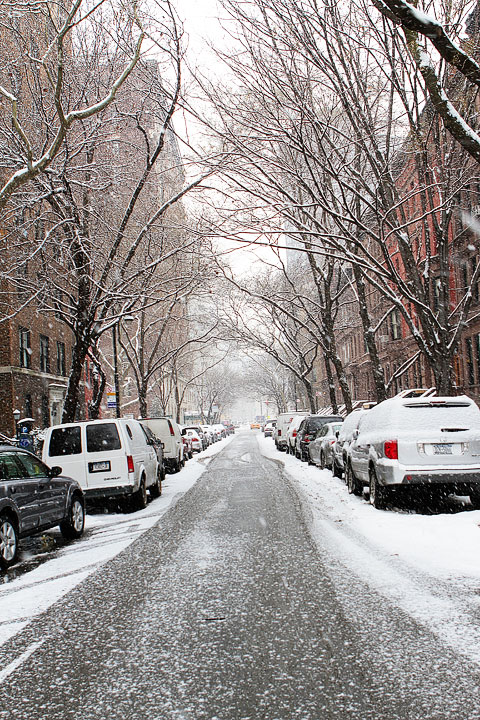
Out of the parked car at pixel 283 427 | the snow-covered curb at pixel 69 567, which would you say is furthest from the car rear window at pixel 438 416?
the parked car at pixel 283 427

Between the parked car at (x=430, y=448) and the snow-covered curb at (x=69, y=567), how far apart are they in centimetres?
407

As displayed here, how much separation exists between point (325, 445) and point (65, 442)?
9800 mm

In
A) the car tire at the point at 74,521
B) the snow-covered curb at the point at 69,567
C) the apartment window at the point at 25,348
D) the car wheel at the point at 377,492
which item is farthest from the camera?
the apartment window at the point at 25,348

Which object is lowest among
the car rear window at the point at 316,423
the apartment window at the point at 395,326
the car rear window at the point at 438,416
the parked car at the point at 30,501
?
the parked car at the point at 30,501

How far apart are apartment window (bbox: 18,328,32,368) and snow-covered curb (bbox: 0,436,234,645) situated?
2163cm

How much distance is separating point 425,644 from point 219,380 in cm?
8693

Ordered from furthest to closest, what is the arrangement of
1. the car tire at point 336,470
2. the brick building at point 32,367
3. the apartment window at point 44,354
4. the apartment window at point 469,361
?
the apartment window at point 44,354 < the brick building at point 32,367 < the apartment window at point 469,361 < the car tire at point 336,470

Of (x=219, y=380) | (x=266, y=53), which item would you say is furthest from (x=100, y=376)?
(x=219, y=380)

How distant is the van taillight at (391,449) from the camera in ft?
36.3

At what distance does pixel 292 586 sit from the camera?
6742 mm

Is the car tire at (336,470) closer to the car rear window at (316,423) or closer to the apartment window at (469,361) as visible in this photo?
the car rear window at (316,423)

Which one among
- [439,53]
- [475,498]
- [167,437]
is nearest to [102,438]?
[475,498]

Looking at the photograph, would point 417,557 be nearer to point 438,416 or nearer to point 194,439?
point 438,416

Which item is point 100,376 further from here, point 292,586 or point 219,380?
point 219,380
